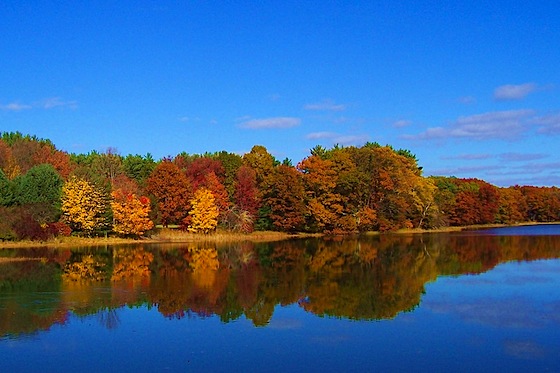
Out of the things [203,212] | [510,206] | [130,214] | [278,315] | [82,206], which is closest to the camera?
[278,315]

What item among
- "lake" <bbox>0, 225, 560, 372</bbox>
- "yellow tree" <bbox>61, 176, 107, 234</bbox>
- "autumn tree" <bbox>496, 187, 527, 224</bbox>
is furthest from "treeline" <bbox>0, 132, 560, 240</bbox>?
"lake" <bbox>0, 225, 560, 372</bbox>

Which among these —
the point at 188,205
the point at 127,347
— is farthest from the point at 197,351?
the point at 188,205

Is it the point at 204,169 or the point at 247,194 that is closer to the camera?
the point at 247,194

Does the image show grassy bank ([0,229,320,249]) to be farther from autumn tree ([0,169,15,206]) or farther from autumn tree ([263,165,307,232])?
autumn tree ([0,169,15,206])

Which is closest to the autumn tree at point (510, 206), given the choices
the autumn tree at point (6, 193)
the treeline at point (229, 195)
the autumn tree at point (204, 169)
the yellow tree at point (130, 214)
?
the treeline at point (229, 195)

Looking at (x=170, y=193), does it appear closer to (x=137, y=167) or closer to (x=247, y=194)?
(x=247, y=194)

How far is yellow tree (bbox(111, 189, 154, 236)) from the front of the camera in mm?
52188

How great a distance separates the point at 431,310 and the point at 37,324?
12.9 m

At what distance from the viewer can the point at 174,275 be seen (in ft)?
94.2

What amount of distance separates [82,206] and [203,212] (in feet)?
38.6

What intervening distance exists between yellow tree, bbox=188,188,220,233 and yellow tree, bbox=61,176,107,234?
885 cm

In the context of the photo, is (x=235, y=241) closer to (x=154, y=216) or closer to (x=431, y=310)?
(x=154, y=216)

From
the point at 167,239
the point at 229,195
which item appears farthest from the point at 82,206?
the point at 229,195

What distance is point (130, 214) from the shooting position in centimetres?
5222
